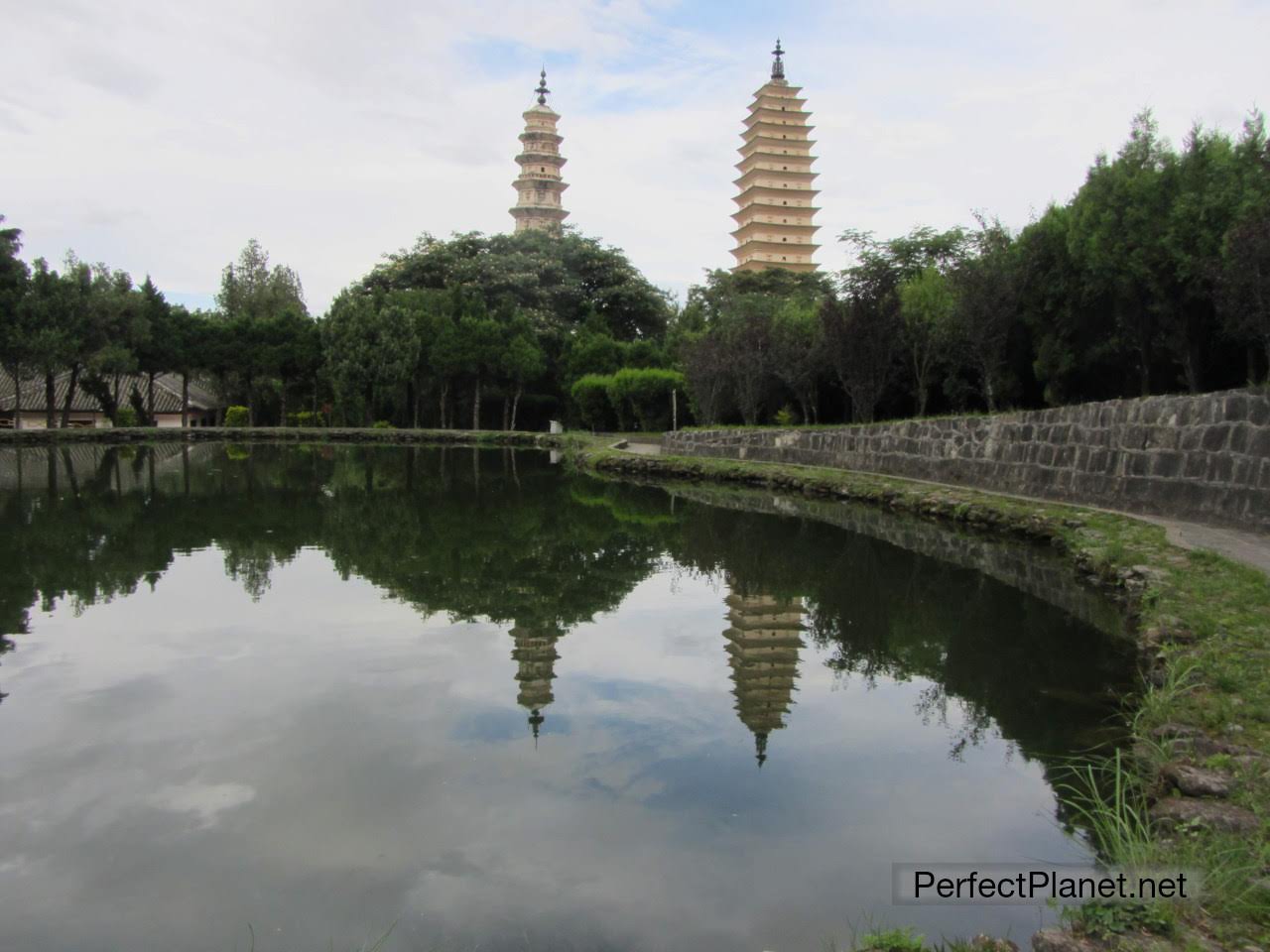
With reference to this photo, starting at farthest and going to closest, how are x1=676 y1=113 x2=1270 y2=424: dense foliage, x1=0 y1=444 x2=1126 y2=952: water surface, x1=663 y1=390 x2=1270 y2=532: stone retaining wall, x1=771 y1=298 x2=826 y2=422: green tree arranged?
x1=771 y1=298 x2=826 y2=422: green tree → x1=676 y1=113 x2=1270 y2=424: dense foliage → x1=663 y1=390 x2=1270 y2=532: stone retaining wall → x1=0 y1=444 x2=1126 y2=952: water surface

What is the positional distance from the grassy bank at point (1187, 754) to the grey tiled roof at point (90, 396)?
151ft

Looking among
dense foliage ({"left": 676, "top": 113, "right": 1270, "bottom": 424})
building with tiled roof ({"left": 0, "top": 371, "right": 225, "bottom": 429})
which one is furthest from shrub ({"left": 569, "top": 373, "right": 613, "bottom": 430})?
building with tiled roof ({"left": 0, "top": 371, "right": 225, "bottom": 429})

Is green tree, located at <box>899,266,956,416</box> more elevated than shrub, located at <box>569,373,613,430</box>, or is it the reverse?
green tree, located at <box>899,266,956,416</box>

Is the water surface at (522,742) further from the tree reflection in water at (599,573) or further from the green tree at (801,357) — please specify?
the green tree at (801,357)

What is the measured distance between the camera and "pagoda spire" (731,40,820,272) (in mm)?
58781

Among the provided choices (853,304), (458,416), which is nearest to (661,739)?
(853,304)

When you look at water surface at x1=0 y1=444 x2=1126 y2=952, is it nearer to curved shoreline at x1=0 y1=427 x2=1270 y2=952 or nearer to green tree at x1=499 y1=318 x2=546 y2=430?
curved shoreline at x1=0 y1=427 x2=1270 y2=952

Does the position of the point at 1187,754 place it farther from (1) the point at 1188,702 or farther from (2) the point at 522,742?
(2) the point at 522,742

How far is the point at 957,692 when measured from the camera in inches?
253

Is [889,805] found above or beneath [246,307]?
beneath

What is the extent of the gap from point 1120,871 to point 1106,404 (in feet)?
34.9

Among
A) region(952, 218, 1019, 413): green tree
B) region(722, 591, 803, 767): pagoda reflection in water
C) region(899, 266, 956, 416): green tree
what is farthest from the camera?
region(899, 266, 956, 416): green tree

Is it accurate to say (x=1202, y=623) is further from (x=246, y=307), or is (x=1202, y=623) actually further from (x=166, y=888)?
(x=246, y=307)

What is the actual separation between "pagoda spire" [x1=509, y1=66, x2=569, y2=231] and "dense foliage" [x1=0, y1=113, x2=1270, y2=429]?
13582mm
